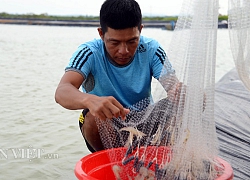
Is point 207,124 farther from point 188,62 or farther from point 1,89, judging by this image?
point 1,89

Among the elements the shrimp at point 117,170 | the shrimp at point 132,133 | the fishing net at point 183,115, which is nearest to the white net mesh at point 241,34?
the fishing net at point 183,115

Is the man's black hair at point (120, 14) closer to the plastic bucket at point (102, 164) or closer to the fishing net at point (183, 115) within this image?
the fishing net at point (183, 115)

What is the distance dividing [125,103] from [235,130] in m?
0.99

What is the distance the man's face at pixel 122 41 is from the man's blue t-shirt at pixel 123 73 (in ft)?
0.45

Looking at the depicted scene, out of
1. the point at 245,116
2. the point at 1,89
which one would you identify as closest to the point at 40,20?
the point at 1,89

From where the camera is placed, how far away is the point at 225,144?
8.29ft

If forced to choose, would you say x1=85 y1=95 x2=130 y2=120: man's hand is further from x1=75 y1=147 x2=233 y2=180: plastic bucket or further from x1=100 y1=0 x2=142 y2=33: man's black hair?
x1=100 y1=0 x2=142 y2=33: man's black hair

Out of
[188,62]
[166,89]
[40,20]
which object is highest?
[188,62]

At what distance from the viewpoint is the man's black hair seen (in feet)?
6.32

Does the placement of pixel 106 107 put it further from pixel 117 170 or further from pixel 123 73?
pixel 123 73

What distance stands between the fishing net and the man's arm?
174 mm

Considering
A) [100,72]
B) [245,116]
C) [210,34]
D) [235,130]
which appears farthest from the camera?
[245,116]

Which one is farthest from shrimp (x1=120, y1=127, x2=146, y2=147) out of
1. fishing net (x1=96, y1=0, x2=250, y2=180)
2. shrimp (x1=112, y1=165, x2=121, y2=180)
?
shrimp (x1=112, y1=165, x2=121, y2=180)

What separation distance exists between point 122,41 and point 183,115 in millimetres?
541
